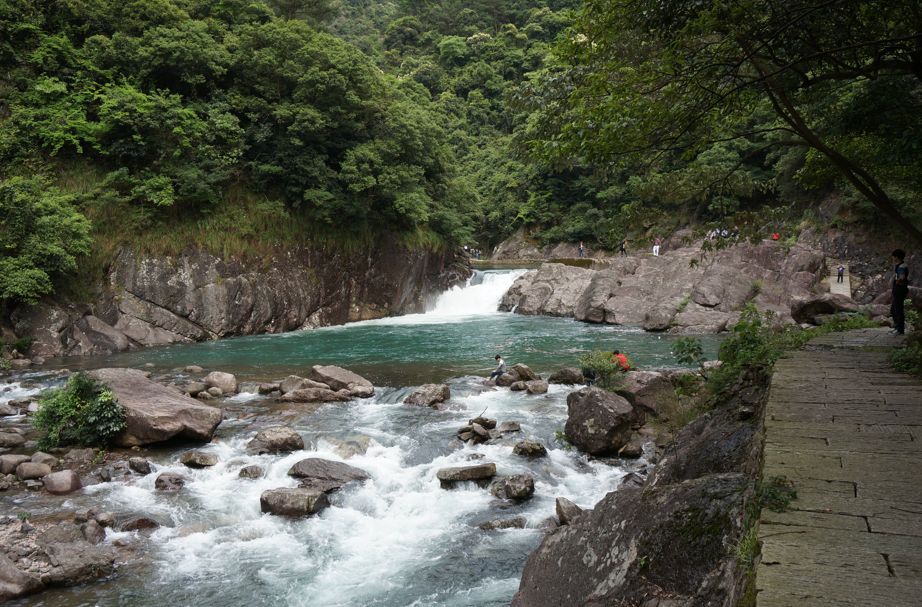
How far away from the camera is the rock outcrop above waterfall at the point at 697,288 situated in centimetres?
2444

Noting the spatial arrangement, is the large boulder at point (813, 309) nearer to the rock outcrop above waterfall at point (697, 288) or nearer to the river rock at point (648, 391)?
the rock outcrop above waterfall at point (697, 288)

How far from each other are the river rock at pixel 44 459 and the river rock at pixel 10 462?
112mm

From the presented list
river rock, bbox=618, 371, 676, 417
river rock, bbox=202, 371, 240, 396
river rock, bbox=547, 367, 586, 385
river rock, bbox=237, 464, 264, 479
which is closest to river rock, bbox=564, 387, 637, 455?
river rock, bbox=618, 371, 676, 417

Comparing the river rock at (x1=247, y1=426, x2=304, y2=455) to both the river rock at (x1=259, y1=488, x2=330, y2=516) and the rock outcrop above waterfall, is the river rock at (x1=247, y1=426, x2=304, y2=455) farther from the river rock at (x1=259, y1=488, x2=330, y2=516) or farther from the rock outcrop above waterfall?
the rock outcrop above waterfall

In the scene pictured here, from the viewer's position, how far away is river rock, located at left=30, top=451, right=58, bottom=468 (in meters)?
9.58

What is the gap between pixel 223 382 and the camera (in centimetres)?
1505

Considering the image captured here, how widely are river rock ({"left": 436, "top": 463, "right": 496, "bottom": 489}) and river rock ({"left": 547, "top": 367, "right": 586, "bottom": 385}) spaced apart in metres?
6.32

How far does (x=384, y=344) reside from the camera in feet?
73.0

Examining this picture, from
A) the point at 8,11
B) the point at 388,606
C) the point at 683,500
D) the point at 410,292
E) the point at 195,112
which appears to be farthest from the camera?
the point at 410,292

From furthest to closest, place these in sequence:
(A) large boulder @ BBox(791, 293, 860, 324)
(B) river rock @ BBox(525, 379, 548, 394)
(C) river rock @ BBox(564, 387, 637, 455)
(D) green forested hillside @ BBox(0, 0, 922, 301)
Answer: (A) large boulder @ BBox(791, 293, 860, 324)
(B) river rock @ BBox(525, 379, 548, 394)
(C) river rock @ BBox(564, 387, 637, 455)
(D) green forested hillside @ BBox(0, 0, 922, 301)

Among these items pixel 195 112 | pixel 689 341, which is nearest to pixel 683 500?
pixel 689 341

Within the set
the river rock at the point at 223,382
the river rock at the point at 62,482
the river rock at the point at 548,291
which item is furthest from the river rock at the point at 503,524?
the river rock at the point at 548,291

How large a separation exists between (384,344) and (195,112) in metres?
12.6

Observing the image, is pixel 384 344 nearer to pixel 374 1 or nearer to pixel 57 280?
pixel 57 280
